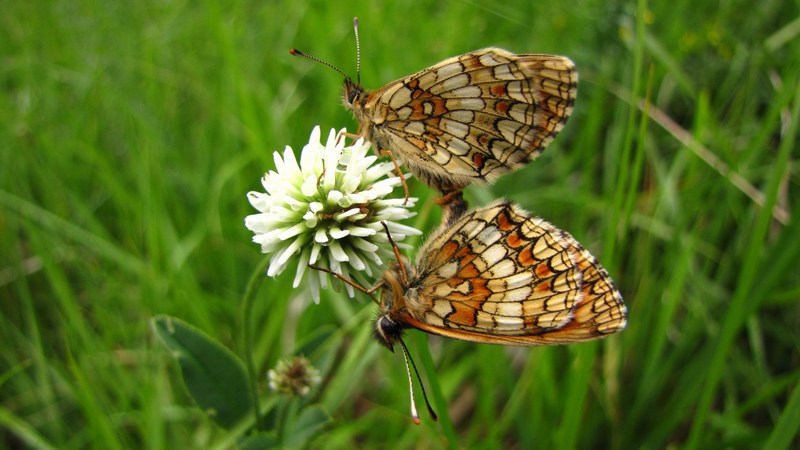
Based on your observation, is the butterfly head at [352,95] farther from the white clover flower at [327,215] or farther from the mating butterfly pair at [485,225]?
the white clover flower at [327,215]

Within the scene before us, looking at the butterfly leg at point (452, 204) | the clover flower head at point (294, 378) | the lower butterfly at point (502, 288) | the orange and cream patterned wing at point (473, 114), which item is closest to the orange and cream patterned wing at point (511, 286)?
the lower butterfly at point (502, 288)

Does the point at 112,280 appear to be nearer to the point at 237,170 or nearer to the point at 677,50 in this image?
the point at 237,170

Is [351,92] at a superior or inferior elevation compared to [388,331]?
superior

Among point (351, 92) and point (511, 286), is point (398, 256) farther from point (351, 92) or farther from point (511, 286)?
point (351, 92)

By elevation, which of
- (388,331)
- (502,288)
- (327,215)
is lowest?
(388,331)

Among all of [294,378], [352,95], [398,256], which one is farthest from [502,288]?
[352,95]

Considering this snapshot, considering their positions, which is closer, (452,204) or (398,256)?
(398,256)

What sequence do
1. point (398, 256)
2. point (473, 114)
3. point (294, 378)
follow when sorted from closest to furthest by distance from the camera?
1. point (398, 256)
2. point (294, 378)
3. point (473, 114)

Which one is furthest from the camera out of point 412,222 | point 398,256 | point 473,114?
point 412,222
